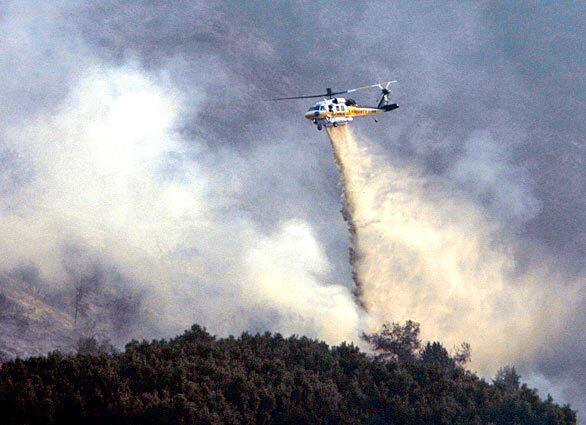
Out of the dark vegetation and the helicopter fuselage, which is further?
the helicopter fuselage

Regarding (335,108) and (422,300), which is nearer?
(335,108)

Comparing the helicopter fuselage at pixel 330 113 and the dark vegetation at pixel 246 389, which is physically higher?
the helicopter fuselage at pixel 330 113

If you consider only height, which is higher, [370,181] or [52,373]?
[370,181]

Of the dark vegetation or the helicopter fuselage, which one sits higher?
the helicopter fuselage

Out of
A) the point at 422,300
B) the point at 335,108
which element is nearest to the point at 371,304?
the point at 422,300

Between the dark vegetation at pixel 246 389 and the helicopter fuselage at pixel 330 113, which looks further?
the helicopter fuselage at pixel 330 113

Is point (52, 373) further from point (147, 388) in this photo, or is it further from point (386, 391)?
→ point (386, 391)

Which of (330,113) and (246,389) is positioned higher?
(330,113)

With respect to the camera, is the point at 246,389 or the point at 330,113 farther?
the point at 330,113
